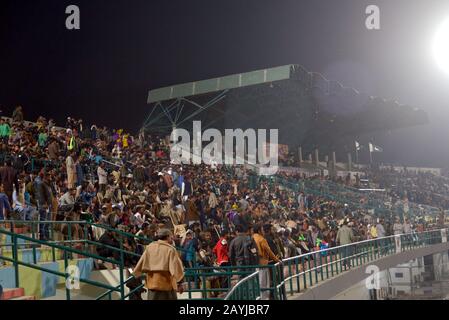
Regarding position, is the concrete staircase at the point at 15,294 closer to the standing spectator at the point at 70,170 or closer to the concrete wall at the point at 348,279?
the concrete wall at the point at 348,279

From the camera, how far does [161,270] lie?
664 cm

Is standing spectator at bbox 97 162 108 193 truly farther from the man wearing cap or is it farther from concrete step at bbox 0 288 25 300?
the man wearing cap

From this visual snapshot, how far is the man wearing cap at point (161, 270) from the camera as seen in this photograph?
262 inches

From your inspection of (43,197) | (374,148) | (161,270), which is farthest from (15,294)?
(374,148)

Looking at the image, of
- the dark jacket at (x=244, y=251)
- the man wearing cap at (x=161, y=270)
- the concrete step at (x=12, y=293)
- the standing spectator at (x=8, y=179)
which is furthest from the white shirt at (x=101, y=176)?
the man wearing cap at (x=161, y=270)

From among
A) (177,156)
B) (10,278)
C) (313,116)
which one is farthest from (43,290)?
(313,116)

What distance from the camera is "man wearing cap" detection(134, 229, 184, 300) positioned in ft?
21.9

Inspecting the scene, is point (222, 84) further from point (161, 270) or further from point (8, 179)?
point (161, 270)

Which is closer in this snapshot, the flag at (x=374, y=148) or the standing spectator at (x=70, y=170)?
the standing spectator at (x=70, y=170)

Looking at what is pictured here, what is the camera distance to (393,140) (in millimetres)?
46219

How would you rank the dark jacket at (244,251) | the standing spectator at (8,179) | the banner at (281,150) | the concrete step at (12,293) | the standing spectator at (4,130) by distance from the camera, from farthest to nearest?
the banner at (281,150)
the standing spectator at (4,130)
the standing spectator at (8,179)
the dark jacket at (244,251)
the concrete step at (12,293)

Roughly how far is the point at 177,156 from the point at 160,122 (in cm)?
538

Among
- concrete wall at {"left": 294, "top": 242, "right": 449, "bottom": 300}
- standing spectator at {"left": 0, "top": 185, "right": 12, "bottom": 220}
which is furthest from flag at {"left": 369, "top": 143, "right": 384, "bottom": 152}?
standing spectator at {"left": 0, "top": 185, "right": 12, "bottom": 220}

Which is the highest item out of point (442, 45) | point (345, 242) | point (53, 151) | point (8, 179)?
point (442, 45)
